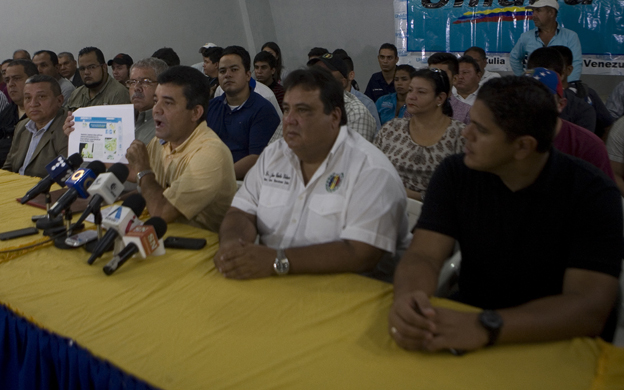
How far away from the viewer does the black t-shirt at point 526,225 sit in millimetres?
1198

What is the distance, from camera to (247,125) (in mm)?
3404

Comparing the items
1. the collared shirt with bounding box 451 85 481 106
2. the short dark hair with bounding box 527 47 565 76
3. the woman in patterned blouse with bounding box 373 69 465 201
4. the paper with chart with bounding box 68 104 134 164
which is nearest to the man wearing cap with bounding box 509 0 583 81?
the collared shirt with bounding box 451 85 481 106

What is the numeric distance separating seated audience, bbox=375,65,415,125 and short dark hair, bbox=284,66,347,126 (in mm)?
2747

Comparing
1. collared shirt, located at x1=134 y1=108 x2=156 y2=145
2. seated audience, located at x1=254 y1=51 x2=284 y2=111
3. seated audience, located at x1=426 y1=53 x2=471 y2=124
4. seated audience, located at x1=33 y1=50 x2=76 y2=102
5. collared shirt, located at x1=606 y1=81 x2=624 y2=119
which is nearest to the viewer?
collared shirt, located at x1=134 y1=108 x2=156 y2=145

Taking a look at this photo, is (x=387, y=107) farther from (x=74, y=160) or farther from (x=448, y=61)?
(x=74, y=160)

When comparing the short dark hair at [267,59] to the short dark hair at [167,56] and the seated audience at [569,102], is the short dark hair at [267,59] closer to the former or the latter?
the short dark hair at [167,56]

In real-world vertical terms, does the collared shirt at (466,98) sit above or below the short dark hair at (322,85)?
below

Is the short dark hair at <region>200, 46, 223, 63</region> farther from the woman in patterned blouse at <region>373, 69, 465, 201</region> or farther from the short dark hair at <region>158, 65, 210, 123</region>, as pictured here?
the short dark hair at <region>158, 65, 210, 123</region>

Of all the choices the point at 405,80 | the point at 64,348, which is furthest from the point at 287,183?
the point at 405,80

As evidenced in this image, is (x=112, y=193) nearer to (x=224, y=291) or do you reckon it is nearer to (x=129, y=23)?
(x=224, y=291)

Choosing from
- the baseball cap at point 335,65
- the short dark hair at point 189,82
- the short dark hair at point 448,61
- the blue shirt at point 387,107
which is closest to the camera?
the short dark hair at point 189,82

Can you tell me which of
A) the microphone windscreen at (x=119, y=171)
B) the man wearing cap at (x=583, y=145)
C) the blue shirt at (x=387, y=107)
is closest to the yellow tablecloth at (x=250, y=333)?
the microphone windscreen at (x=119, y=171)

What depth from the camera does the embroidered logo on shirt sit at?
1653 millimetres

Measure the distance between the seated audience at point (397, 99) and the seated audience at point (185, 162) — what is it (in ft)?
8.55
